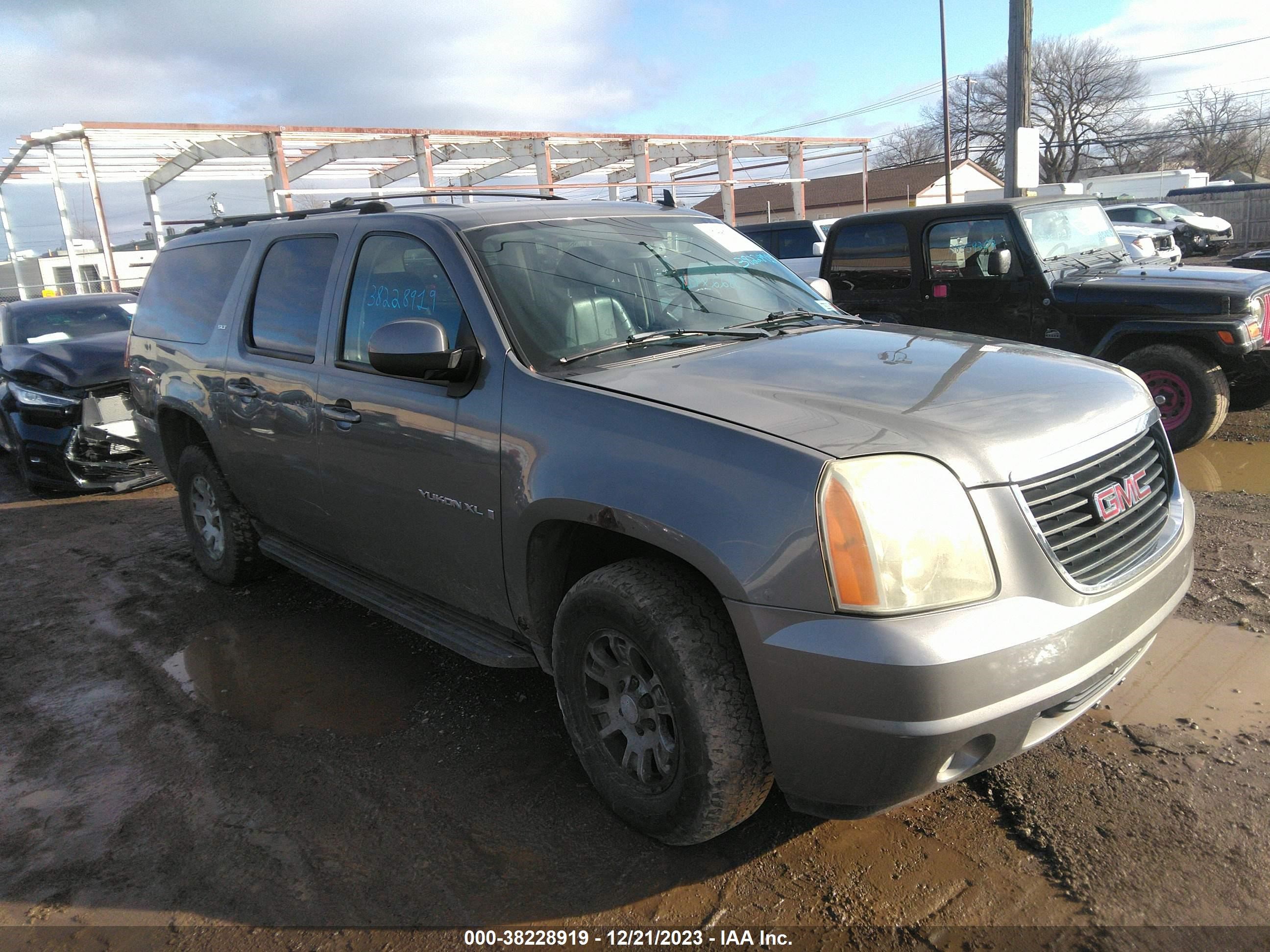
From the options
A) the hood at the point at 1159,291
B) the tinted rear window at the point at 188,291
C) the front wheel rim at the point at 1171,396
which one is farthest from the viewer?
the front wheel rim at the point at 1171,396

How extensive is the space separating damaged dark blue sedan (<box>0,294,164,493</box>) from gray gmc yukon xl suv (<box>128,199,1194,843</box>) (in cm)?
436

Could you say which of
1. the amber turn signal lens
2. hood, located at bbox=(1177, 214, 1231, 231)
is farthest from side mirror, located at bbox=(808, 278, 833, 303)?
hood, located at bbox=(1177, 214, 1231, 231)

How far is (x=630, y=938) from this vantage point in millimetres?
2418

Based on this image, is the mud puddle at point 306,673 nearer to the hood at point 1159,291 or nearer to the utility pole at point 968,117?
the hood at point 1159,291

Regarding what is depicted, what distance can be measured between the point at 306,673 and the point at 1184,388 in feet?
20.3

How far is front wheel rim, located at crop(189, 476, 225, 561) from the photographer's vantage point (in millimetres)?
5102

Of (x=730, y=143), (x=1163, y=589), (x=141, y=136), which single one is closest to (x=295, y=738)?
(x=1163, y=589)

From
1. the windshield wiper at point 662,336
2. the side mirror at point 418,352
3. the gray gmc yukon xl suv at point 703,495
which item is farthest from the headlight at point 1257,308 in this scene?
the side mirror at point 418,352

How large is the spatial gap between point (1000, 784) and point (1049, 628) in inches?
35.8

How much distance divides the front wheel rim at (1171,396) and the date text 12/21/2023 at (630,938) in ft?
18.7

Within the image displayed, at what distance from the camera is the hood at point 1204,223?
2738 cm

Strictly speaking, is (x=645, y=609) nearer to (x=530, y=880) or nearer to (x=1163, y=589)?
(x=530, y=880)

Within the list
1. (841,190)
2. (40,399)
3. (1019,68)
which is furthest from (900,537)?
(841,190)

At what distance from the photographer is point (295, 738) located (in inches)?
141
